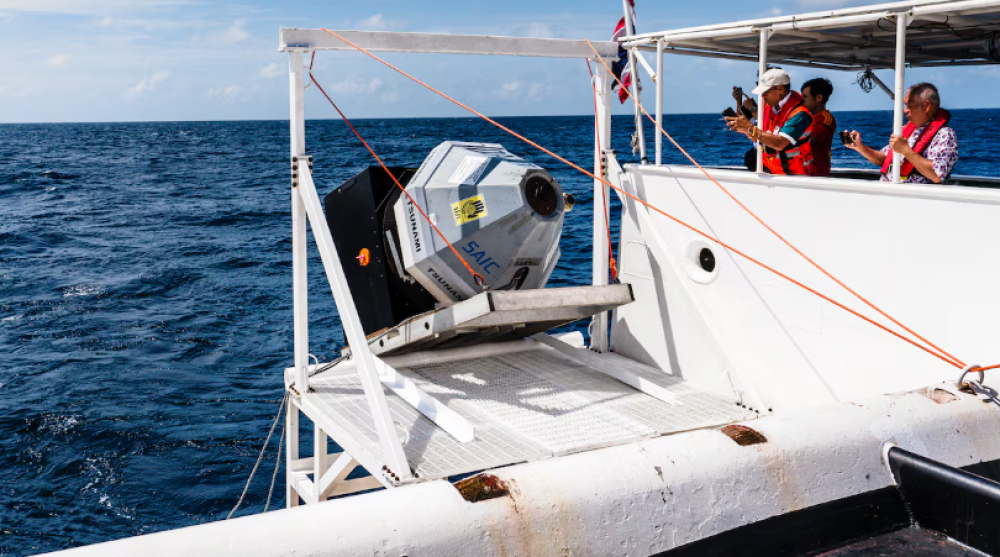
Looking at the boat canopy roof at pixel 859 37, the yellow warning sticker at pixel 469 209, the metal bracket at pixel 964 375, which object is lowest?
the metal bracket at pixel 964 375

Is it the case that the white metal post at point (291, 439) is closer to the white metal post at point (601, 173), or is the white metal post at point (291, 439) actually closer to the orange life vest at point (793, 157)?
the white metal post at point (601, 173)

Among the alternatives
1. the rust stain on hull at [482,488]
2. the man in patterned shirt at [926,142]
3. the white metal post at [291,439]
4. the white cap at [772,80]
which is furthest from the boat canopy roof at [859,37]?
the white metal post at [291,439]

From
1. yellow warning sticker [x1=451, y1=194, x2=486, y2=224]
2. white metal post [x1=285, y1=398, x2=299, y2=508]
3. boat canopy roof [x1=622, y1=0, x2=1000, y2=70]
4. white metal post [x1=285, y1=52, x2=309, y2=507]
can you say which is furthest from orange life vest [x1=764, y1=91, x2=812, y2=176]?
white metal post [x1=285, y1=398, x2=299, y2=508]

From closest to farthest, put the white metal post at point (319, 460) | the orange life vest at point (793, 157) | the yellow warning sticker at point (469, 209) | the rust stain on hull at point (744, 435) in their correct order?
the rust stain on hull at point (744, 435), the orange life vest at point (793, 157), the yellow warning sticker at point (469, 209), the white metal post at point (319, 460)

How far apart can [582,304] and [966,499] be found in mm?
2950

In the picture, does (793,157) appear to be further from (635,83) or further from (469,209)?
(469,209)

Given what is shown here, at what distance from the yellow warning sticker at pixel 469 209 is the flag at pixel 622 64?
1698 mm

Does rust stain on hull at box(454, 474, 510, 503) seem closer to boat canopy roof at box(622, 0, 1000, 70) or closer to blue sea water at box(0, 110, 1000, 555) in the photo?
boat canopy roof at box(622, 0, 1000, 70)

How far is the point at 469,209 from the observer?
19.0ft

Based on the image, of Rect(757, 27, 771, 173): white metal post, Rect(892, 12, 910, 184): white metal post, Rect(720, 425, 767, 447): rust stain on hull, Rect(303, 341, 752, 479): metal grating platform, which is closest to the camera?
Rect(720, 425, 767, 447): rust stain on hull

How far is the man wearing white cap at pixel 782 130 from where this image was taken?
5.29m

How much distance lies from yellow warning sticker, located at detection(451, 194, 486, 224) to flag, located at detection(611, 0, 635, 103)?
1.70 meters

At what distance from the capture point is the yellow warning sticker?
5.75 metres

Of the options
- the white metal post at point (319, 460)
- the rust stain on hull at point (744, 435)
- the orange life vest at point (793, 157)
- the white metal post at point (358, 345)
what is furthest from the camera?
the white metal post at point (319, 460)
